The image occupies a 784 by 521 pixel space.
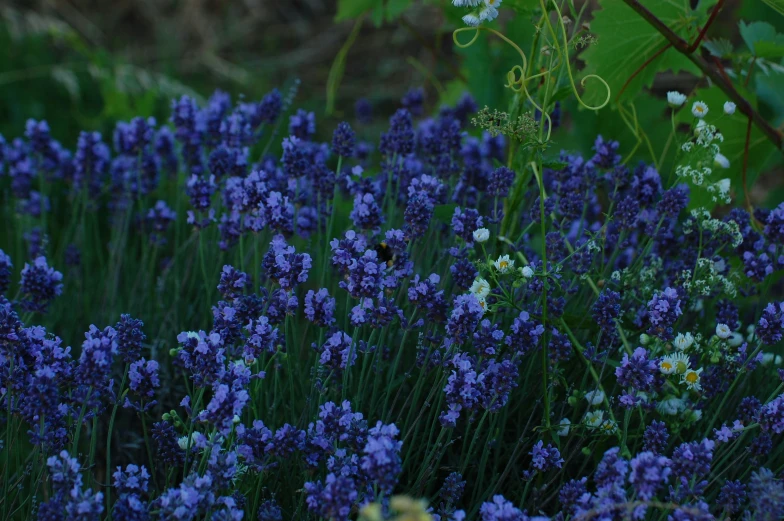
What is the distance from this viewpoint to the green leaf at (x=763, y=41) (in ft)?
8.64

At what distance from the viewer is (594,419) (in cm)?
199

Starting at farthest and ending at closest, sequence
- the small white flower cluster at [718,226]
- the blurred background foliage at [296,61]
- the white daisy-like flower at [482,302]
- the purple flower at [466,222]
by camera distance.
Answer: the blurred background foliage at [296,61]
the small white flower cluster at [718,226]
the purple flower at [466,222]
the white daisy-like flower at [482,302]

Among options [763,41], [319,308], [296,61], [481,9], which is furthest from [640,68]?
[296,61]

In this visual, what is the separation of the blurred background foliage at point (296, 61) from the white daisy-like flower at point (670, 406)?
1054 mm

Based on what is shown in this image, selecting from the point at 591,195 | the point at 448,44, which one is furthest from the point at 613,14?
the point at 448,44

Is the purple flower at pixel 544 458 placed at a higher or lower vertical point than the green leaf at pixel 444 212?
lower

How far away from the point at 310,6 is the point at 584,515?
20.6ft

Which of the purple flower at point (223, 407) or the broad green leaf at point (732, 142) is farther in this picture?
the broad green leaf at point (732, 142)

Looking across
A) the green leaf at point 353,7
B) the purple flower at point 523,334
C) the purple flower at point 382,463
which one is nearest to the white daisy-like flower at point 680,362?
the purple flower at point 523,334

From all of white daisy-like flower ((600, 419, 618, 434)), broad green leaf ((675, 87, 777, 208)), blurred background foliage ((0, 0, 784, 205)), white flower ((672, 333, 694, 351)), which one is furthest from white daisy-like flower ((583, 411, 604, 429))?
blurred background foliage ((0, 0, 784, 205))

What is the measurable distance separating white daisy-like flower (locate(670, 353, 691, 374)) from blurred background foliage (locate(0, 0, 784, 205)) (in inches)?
39.3

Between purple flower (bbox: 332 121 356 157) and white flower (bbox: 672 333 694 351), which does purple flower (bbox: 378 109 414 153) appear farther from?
white flower (bbox: 672 333 694 351)

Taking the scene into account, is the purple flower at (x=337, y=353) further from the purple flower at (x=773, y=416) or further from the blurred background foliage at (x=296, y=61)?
the blurred background foliage at (x=296, y=61)

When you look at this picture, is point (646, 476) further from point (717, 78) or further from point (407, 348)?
point (717, 78)
